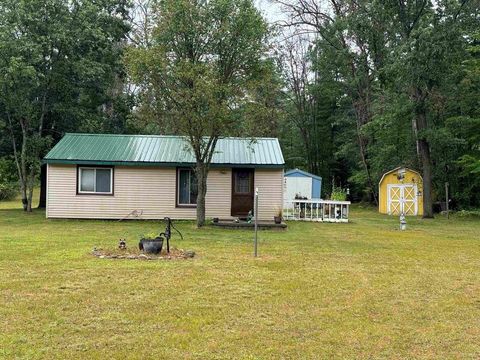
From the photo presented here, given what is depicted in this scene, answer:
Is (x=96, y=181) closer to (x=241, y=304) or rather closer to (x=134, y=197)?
(x=134, y=197)

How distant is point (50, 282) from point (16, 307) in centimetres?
115

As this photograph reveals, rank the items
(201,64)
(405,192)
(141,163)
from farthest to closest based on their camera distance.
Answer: (405,192) < (141,163) < (201,64)

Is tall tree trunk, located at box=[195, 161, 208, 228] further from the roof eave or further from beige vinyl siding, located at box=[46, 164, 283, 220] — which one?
beige vinyl siding, located at box=[46, 164, 283, 220]

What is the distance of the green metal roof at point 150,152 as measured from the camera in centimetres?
1571

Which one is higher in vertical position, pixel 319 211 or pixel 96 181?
pixel 96 181

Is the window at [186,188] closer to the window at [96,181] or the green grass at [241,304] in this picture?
the window at [96,181]

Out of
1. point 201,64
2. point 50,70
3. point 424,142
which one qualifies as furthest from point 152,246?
point 424,142

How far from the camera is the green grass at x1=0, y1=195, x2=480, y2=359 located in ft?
12.9

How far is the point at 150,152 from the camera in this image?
1645 centimetres

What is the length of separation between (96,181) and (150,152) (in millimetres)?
2023

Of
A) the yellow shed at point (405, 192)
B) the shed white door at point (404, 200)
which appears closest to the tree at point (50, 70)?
the yellow shed at point (405, 192)

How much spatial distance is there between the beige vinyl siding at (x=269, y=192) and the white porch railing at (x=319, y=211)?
196 centimetres

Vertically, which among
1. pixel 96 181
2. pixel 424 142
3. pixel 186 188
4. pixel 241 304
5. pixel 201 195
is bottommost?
pixel 241 304

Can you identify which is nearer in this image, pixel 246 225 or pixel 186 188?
pixel 246 225
